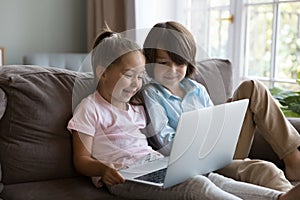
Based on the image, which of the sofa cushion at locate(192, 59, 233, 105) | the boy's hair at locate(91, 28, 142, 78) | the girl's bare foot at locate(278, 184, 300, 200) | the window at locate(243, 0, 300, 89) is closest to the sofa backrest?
the boy's hair at locate(91, 28, 142, 78)

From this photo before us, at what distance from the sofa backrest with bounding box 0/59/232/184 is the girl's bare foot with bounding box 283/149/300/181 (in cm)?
75

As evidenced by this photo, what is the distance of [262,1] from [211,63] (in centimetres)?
103

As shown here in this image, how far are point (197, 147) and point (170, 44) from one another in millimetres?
377

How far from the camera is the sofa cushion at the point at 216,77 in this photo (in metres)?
1.73

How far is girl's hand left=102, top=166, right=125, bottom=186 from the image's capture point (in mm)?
1292

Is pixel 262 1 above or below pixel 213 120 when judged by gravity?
above

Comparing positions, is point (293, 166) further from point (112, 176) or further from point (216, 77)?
point (112, 176)

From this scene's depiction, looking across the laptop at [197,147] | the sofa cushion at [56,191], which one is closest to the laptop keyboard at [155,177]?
the laptop at [197,147]

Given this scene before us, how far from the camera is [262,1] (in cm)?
281

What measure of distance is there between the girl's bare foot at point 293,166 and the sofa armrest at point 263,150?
0.29ft

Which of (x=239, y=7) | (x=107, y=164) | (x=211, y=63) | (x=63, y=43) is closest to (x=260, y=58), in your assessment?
(x=239, y=7)

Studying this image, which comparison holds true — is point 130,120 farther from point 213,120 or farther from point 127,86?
point 213,120

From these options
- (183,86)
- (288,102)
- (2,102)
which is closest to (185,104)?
(183,86)

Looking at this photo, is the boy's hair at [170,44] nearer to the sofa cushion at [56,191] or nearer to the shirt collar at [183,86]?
the shirt collar at [183,86]
